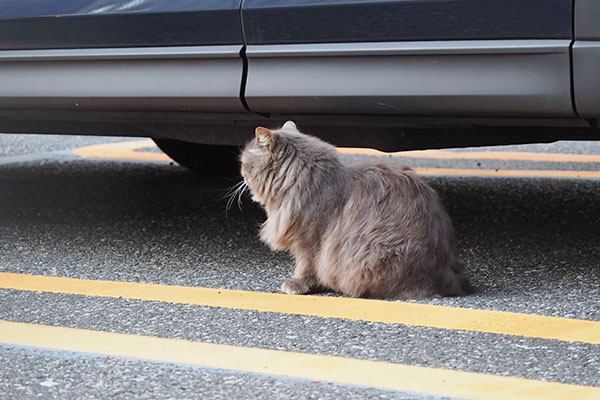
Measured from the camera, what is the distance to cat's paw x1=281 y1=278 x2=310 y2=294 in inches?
132

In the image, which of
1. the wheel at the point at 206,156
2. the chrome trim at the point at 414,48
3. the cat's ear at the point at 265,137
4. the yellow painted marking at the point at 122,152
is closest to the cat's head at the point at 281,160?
the cat's ear at the point at 265,137

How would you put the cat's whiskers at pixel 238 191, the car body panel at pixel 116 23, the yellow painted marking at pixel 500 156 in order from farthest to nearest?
the yellow painted marking at pixel 500 156
the cat's whiskers at pixel 238 191
the car body panel at pixel 116 23

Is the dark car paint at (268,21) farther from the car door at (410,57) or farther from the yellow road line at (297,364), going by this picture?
the yellow road line at (297,364)

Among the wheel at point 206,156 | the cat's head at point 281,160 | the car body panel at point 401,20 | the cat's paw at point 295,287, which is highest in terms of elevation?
the car body panel at point 401,20

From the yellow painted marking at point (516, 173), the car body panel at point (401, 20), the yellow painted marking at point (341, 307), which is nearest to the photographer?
the yellow painted marking at point (341, 307)

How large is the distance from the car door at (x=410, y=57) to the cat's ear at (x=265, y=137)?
0.16m

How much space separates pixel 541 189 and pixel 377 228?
253 centimetres

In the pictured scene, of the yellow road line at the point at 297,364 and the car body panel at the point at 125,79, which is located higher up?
the car body panel at the point at 125,79

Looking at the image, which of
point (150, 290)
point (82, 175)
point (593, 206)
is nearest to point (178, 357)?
point (150, 290)

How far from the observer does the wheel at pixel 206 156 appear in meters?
5.84

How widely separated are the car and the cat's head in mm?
144

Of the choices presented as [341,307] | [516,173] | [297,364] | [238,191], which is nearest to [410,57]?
[341,307]

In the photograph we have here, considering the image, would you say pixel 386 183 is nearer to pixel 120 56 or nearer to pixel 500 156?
pixel 120 56

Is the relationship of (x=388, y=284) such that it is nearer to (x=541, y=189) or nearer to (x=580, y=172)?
(x=541, y=189)
